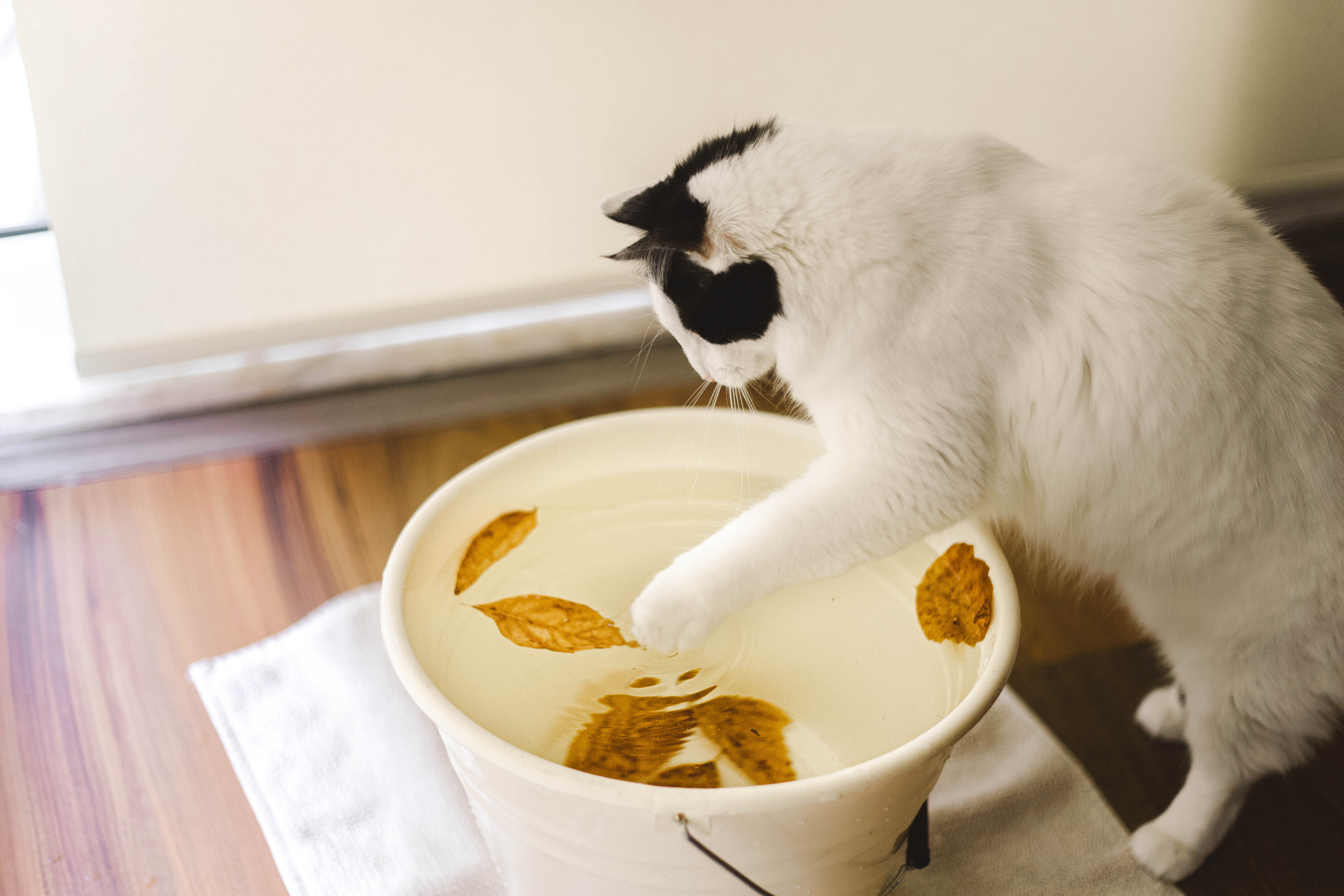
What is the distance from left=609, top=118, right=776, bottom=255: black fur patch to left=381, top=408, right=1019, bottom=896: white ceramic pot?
272 millimetres

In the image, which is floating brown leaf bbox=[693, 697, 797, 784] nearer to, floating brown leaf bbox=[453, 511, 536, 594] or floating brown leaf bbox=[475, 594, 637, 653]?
floating brown leaf bbox=[475, 594, 637, 653]

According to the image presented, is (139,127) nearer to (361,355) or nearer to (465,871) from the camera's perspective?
(361,355)

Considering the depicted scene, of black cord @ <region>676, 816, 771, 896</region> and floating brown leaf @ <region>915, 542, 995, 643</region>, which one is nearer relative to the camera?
black cord @ <region>676, 816, 771, 896</region>

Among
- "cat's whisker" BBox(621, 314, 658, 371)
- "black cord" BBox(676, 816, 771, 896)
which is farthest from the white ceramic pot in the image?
"cat's whisker" BBox(621, 314, 658, 371)

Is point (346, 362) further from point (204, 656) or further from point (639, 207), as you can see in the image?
point (639, 207)

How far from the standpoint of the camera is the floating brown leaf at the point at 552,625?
801mm

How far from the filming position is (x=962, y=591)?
76cm

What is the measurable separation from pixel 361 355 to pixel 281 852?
31.7 inches

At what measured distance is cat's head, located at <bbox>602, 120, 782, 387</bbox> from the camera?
0.66m

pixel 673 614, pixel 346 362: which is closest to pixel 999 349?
pixel 673 614

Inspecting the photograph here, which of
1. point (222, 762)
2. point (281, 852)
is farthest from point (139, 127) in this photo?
point (281, 852)

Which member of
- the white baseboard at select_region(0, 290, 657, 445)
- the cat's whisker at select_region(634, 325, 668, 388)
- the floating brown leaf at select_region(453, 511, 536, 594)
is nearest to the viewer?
the floating brown leaf at select_region(453, 511, 536, 594)

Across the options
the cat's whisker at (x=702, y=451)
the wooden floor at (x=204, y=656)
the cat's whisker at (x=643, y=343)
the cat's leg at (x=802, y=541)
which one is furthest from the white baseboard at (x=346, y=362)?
the cat's leg at (x=802, y=541)

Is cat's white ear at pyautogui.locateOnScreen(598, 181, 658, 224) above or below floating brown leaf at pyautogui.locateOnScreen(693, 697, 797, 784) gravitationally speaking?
above
